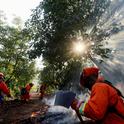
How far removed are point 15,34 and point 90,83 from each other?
32.7 metres

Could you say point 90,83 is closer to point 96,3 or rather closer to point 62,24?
point 62,24

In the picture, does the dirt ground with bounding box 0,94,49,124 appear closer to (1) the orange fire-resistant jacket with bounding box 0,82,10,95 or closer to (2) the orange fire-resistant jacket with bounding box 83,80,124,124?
(1) the orange fire-resistant jacket with bounding box 0,82,10,95

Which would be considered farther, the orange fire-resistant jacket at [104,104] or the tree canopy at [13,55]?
the tree canopy at [13,55]

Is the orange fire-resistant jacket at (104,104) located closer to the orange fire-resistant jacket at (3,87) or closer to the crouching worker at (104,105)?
the crouching worker at (104,105)

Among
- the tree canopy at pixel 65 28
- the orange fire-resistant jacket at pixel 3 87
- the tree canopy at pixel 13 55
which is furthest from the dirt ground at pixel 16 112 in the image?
the tree canopy at pixel 13 55

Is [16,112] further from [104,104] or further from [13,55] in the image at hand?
[13,55]

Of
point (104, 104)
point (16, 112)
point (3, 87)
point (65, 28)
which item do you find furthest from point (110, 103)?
point (65, 28)

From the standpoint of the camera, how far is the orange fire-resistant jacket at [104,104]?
10.9 ft

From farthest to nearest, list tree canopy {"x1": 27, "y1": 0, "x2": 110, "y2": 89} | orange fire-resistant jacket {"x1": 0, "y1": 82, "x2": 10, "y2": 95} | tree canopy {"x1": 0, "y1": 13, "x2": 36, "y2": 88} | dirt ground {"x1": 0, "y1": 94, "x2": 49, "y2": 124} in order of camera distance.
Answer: tree canopy {"x1": 0, "y1": 13, "x2": 36, "y2": 88}
tree canopy {"x1": 27, "y1": 0, "x2": 110, "y2": 89}
dirt ground {"x1": 0, "y1": 94, "x2": 49, "y2": 124}
orange fire-resistant jacket {"x1": 0, "y1": 82, "x2": 10, "y2": 95}

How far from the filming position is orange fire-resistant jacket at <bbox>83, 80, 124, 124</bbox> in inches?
131

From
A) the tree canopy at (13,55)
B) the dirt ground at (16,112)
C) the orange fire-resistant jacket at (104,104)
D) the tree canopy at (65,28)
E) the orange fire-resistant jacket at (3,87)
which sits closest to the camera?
the orange fire-resistant jacket at (104,104)

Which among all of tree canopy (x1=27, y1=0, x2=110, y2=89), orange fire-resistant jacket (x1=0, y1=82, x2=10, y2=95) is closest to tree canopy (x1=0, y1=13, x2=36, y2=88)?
tree canopy (x1=27, y1=0, x2=110, y2=89)

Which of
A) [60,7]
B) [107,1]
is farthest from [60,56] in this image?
[107,1]

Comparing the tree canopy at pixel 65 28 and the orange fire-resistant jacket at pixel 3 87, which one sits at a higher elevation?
the tree canopy at pixel 65 28
